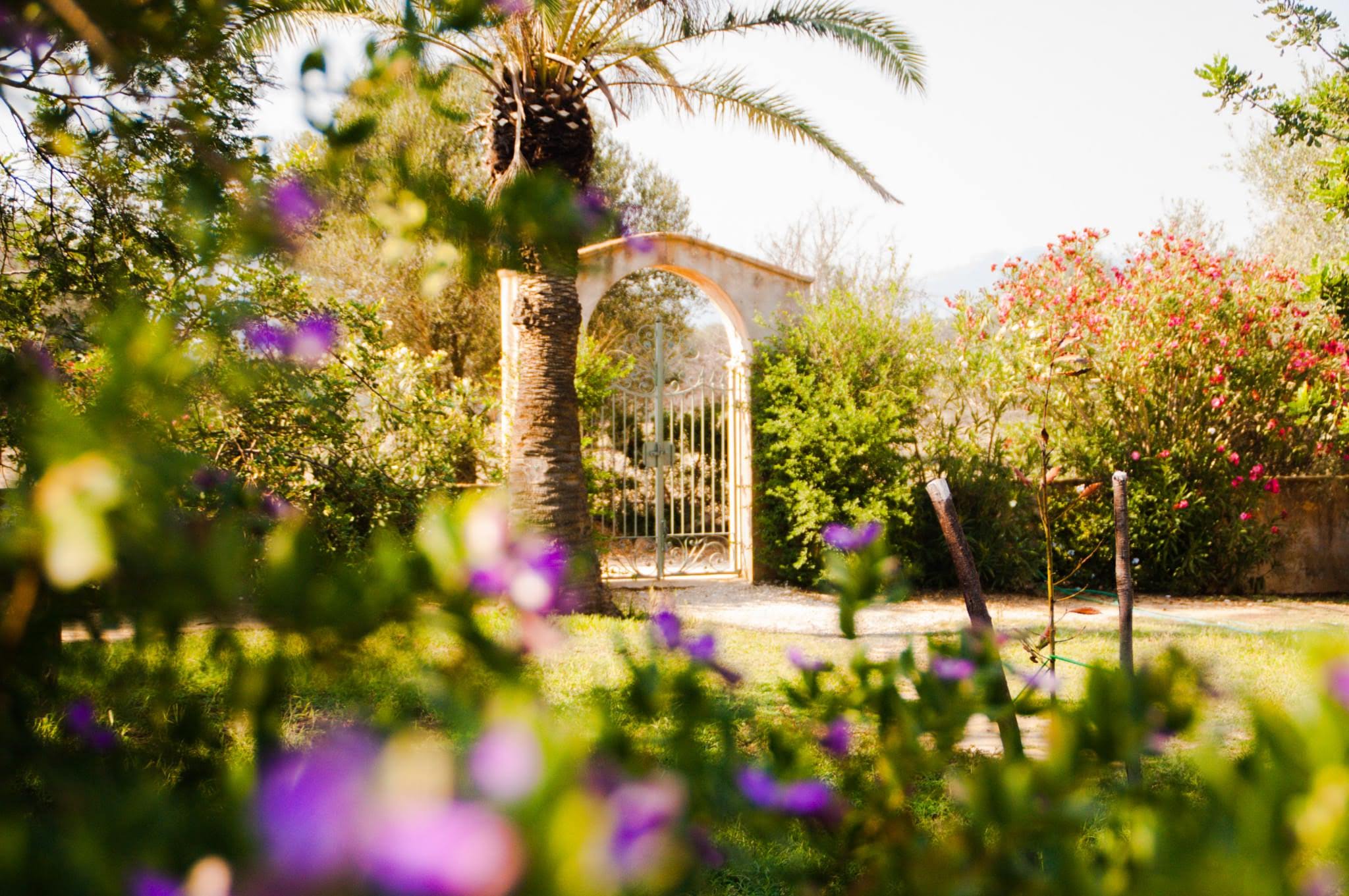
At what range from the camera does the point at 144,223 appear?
8.46 ft

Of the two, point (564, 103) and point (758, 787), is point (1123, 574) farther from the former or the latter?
point (564, 103)

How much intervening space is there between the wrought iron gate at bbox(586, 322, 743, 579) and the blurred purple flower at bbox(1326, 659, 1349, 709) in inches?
343

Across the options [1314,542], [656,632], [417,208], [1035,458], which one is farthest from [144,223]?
[1314,542]

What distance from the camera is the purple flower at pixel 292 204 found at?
1042 millimetres

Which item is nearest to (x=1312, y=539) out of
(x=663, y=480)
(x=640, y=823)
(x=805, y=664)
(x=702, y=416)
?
(x=702, y=416)

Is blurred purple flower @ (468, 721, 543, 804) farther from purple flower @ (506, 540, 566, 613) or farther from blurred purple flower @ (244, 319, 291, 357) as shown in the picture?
blurred purple flower @ (244, 319, 291, 357)

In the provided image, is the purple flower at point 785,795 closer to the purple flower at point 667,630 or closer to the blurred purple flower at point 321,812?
the purple flower at point 667,630

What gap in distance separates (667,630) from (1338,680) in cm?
61

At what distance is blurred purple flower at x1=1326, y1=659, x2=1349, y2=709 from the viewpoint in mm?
462

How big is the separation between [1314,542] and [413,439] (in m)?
9.17

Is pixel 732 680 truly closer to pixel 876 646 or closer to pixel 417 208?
pixel 417 208

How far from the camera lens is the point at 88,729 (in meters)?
0.89

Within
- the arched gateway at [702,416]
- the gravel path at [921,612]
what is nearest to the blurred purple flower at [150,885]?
the gravel path at [921,612]

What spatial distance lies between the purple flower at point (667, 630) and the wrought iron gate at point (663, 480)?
8.13 meters
